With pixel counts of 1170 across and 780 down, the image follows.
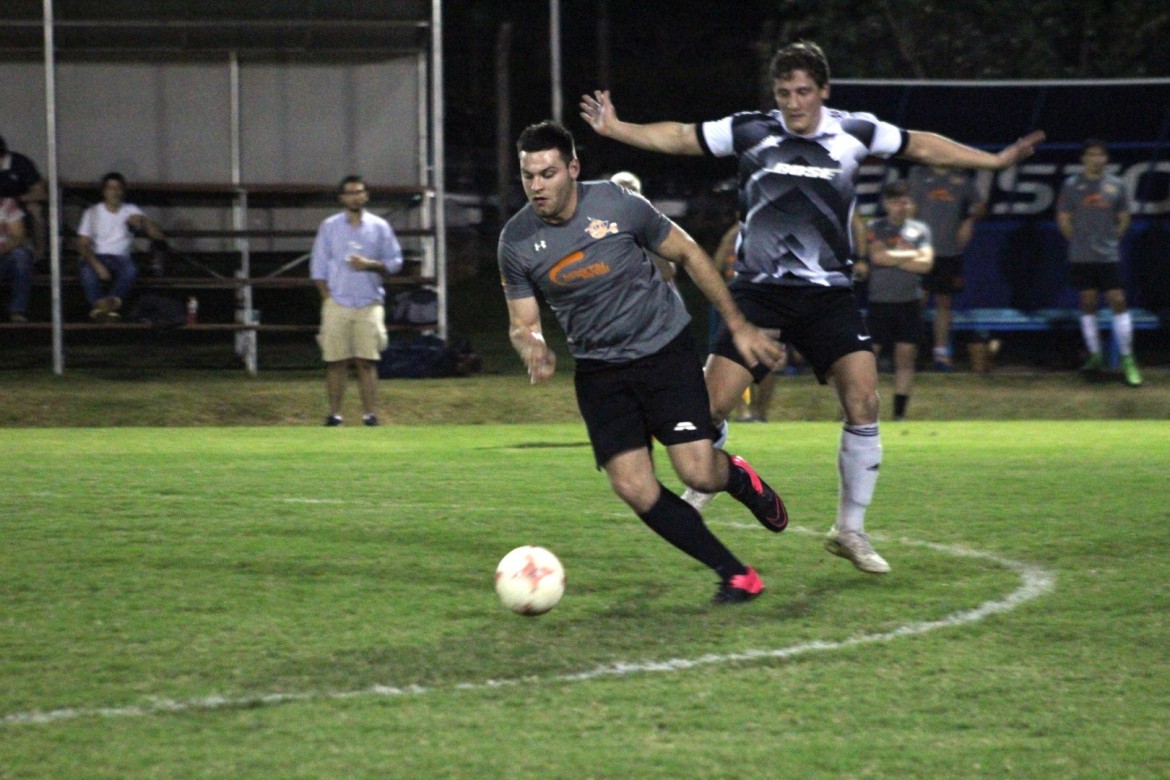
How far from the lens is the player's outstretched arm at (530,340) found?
614cm

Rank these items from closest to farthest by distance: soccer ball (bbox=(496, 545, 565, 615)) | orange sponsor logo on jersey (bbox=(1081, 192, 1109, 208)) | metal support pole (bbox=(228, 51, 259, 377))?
soccer ball (bbox=(496, 545, 565, 615))
orange sponsor logo on jersey (bbox=(1081, 192, 1109, 208))
metal support pole (bbox=(228, 51, 259, 377))

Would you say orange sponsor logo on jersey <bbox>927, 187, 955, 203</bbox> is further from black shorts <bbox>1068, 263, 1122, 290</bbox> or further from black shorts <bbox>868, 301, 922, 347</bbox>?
black shorts <bbox>868, 301, 922, 347</bbox>

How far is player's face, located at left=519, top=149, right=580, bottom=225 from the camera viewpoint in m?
6.29

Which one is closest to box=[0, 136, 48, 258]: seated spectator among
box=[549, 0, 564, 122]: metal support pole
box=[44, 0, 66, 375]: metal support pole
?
box=[44, 0, 66, 375]: metal support pole

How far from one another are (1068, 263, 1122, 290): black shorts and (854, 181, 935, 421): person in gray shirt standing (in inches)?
98.7

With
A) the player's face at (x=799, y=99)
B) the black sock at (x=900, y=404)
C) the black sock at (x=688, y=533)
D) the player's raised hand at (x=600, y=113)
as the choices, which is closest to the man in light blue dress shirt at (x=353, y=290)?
the black sock at (x=900, y=404)

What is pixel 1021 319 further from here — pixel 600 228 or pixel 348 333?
pixel 600 228

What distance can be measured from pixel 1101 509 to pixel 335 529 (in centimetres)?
Result: 396

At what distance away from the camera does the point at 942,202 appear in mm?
17266

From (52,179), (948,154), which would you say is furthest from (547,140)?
(52,179)

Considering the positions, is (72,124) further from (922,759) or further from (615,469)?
(922,759)

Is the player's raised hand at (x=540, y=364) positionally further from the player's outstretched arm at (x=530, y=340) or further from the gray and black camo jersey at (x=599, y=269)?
the gray and black camo jersey at (x=599, y=269)

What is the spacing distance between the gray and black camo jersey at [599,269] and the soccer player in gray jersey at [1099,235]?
36.4 ft

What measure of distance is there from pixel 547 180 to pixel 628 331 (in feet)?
2.19
